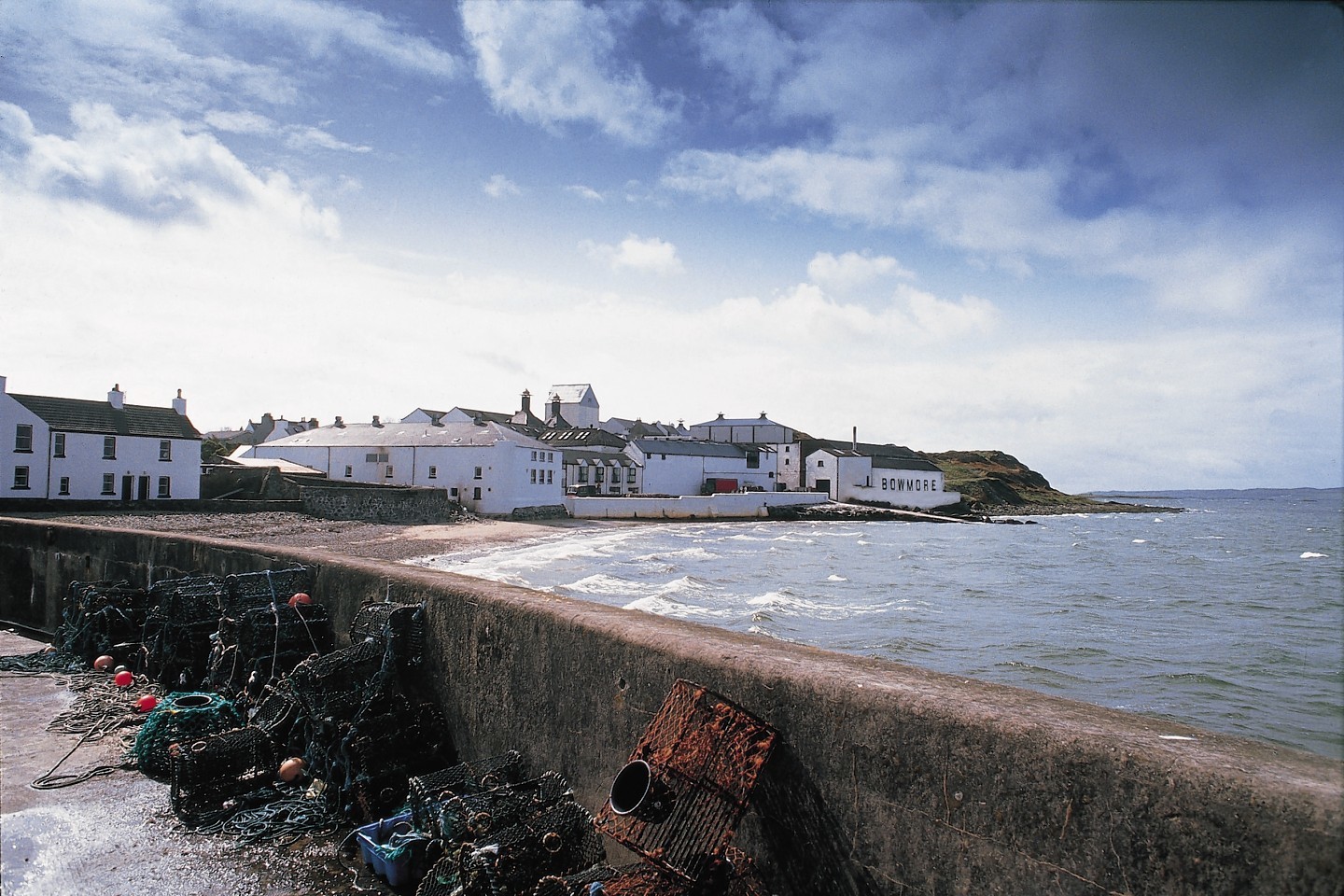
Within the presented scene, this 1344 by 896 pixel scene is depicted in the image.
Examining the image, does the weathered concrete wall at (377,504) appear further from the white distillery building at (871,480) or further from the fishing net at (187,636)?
the white distillery building at (871,480)

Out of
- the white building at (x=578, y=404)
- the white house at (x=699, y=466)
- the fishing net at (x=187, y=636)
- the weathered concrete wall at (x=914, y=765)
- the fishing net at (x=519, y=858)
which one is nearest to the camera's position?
the weathered concrete wall at (x=914, y=765)

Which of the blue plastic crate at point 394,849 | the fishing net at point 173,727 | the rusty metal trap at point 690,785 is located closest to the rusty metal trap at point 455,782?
the blue plastic crate at point 394,849

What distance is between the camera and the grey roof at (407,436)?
57253 millimetres

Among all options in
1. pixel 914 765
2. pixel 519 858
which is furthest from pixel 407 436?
pixel 914 765

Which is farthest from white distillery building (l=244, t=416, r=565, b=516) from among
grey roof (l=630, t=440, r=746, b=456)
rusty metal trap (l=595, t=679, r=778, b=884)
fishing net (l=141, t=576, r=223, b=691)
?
rusty metal trap (l=595, t=679, r=778, b=884)

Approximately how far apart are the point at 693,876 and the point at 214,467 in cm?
5196

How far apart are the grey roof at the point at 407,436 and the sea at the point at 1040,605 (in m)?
11.2

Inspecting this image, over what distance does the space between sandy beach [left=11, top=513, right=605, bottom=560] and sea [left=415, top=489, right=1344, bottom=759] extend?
2.37 m

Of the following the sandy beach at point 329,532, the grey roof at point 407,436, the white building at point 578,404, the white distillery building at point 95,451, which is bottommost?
the sandy beach at point 329,532

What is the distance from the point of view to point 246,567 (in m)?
7.51

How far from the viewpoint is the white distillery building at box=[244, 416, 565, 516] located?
56281 mm

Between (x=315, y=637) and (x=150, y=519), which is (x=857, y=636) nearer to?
(x=315, y=637)

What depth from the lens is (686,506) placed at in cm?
6762

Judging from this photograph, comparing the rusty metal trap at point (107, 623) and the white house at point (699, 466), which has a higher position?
the white house at point (699, 466)
